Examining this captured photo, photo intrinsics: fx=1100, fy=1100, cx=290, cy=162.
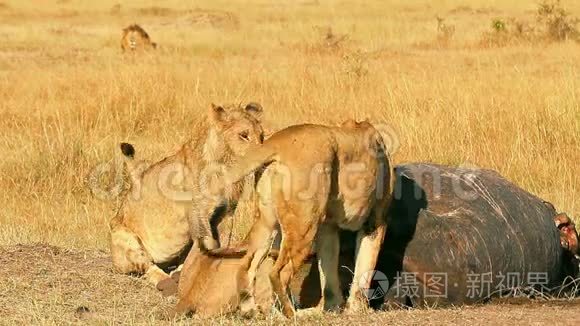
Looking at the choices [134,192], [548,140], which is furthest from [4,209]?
[548,140]

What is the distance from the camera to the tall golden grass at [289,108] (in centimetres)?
973

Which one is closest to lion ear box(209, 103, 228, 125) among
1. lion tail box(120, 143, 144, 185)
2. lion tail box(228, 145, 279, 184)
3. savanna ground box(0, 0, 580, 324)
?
savanna ground box(0, 0, 580, 324)

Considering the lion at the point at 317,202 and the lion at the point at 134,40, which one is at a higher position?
the lion at the point at 134,40

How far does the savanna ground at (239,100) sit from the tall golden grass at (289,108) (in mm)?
26

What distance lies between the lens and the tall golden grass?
9.73 metres

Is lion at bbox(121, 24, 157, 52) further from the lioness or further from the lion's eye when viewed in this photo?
the lion's eye

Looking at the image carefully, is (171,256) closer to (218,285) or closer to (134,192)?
(134,192)

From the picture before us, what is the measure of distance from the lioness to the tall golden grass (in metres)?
1.04

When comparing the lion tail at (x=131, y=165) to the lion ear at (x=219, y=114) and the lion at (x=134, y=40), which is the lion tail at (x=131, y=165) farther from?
the lion at (x=134, y=40)

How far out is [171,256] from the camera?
6.76 m

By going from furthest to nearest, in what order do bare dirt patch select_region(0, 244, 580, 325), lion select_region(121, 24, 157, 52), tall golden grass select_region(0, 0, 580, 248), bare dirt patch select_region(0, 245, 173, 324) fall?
lion select_region(121, 24, 157, 52) → tall golden grass select_region(0, 0, 580, 248) → bare dirt patch select_region(0, 245, 173, 324) → bare dirt patch select_region(0, 244, 580, 325)

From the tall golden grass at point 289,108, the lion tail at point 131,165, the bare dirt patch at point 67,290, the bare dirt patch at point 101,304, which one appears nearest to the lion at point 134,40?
the tall golden grass at point 289,108

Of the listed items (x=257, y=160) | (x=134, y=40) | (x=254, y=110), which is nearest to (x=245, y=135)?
(x=254, y=110)

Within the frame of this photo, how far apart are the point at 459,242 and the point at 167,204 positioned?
187 centimetres
